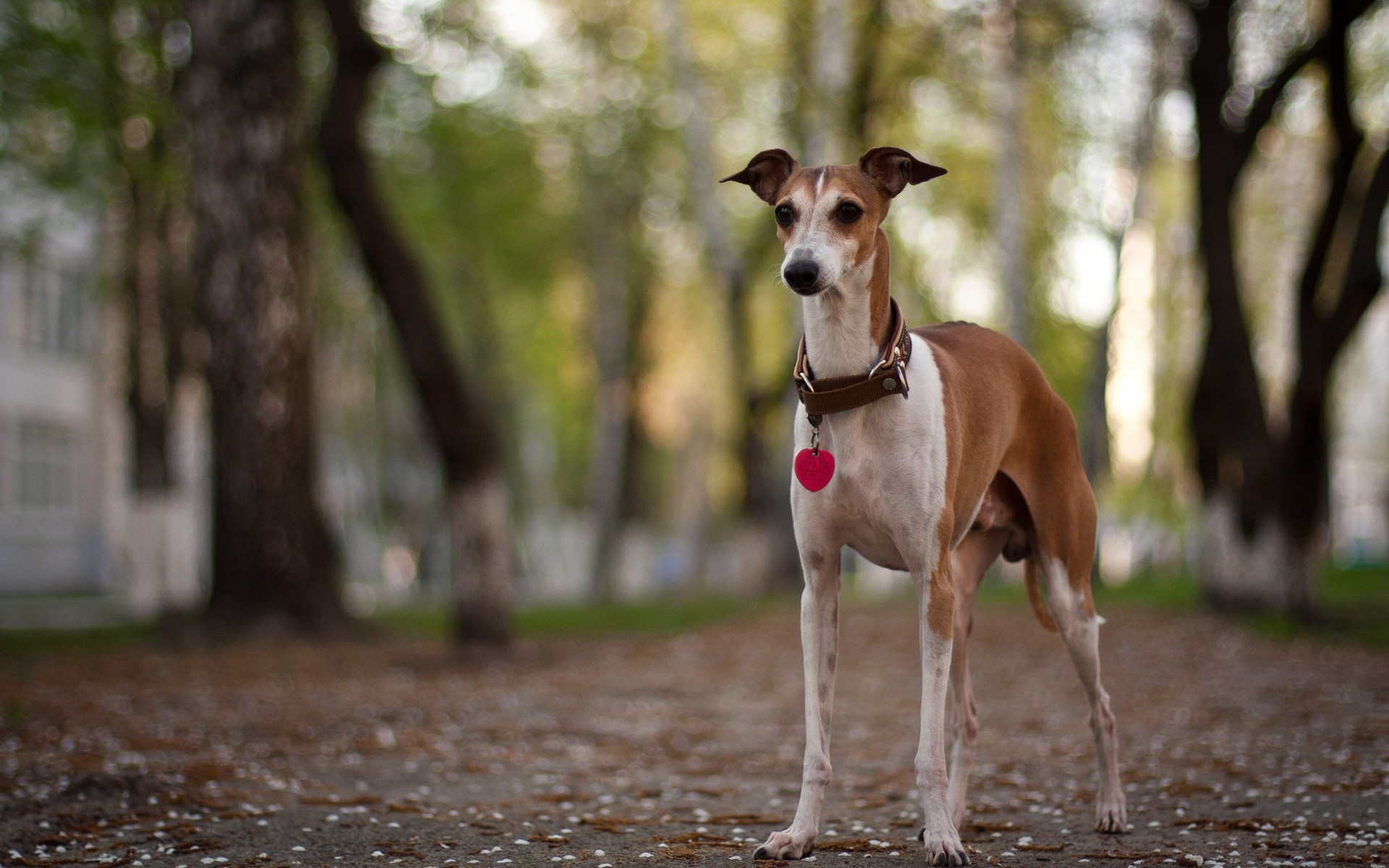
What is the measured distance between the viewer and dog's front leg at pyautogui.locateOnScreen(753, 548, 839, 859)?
4293 mm

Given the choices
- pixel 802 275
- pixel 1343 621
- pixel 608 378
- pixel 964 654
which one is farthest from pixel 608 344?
pixel 802 275

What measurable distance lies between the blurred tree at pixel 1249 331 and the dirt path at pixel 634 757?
1.51 metres

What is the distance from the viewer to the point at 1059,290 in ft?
81.3

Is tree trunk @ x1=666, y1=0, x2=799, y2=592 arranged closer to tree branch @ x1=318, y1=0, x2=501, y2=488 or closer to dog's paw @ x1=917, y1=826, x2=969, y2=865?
tree branch @ x1=318, y1=0, x2=501, y2=488

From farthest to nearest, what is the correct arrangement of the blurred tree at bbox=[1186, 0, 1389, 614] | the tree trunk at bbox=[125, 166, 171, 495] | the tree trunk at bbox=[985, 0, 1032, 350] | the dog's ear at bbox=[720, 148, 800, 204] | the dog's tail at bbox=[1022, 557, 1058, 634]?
the tree trunk at bbox=[985, 0, 1032, 350]
the tree trunk at bbox=[125, 166, 171, 495]
the blurred tree at bbox=[1186, 0, 1389, 614]
the dog's tail at bbox=[1022, 557, 1058, 634]
the dog's ear at bbox=[720, 148, 800, 204]

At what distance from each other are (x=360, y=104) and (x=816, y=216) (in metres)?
8.47

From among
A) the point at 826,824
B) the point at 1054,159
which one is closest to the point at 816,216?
the point at 826,824

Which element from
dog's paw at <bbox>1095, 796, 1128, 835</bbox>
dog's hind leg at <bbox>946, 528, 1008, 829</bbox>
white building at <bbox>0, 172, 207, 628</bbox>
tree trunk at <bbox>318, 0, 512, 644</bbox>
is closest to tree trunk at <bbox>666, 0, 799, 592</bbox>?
white building at <bbox>0, 172, 207, 628</bbox>

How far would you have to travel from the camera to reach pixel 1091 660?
4.89 meters

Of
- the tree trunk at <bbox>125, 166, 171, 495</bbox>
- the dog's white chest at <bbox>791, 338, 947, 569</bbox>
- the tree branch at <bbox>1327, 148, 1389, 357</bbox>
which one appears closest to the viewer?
the dog's white chest at <bbox>791, 338, 947, 569</bbox>

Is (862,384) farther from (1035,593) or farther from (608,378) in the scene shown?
(608,378)

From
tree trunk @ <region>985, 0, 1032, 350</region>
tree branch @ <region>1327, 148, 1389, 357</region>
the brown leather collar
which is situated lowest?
the brown leather collar

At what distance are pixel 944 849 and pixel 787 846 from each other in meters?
0.51

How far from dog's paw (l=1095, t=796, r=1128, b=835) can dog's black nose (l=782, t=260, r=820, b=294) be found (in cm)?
232
